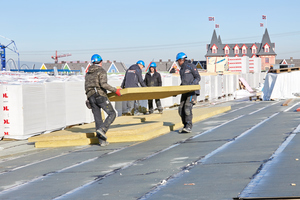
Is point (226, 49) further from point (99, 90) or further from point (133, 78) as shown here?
point (99, 90)

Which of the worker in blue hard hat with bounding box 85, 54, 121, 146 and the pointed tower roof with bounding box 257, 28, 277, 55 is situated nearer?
the worker in blue hard hat with bounding box 85, 54, 121, 146

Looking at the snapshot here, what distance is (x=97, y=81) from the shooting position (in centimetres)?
1119

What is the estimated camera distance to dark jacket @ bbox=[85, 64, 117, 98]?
1117cm

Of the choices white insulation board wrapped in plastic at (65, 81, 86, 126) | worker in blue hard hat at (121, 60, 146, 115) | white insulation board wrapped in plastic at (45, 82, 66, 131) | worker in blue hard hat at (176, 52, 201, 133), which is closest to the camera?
worker in blue hard hat at (176, 52, 201, 133)

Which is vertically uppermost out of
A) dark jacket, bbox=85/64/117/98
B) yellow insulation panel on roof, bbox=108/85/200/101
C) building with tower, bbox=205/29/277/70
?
building with tower, bbox=205/29/277/70

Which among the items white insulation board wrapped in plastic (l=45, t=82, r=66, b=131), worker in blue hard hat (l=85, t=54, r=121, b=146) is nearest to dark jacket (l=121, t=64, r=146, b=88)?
white insulation board wrapped in plastic (l=45, t=82, r=66, b=131)

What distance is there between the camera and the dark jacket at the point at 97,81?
11172mm

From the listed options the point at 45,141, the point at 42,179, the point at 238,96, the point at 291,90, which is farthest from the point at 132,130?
the point at 238,96

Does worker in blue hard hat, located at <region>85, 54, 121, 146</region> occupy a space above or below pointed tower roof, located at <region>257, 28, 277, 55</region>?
below

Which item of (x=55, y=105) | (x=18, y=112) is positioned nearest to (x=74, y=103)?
(x=55, y=105)

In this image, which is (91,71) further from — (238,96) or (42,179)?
(238,96)

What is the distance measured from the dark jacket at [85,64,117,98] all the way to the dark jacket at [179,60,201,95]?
253 centimetres

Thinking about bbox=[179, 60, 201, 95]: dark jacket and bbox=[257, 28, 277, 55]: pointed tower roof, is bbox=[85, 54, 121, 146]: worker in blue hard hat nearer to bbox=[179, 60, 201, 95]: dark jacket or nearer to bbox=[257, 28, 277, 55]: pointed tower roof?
bbox=[179, 60, 201, 95]: dark jacket

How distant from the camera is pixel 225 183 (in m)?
6.35
